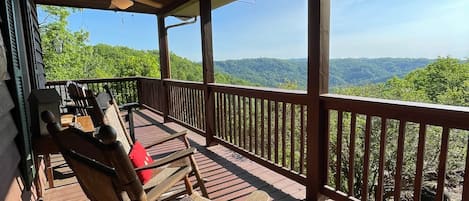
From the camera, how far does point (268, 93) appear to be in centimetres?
297

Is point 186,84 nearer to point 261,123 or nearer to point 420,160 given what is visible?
point 261,123

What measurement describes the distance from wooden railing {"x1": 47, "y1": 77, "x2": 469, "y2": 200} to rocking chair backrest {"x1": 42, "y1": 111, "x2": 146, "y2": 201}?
1635 millimetres

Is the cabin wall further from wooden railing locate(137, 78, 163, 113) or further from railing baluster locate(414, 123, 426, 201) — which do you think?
wooden railing locate(137, 78, 163, 113)

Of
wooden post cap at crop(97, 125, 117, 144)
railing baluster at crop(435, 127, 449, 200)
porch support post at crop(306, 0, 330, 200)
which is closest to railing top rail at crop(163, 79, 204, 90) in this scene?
porch support post at crop(306, 0, 330, 200)

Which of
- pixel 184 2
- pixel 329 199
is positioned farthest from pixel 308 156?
pixel 184 2

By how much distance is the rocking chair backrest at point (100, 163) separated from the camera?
100 cm

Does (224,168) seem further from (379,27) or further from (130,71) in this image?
(130,71)

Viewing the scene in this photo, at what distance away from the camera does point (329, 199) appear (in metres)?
2.49

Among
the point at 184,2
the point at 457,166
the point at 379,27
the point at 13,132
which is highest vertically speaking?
the point at 379,27

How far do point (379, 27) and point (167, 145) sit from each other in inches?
627

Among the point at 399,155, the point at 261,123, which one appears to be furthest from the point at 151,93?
the point at 399,155

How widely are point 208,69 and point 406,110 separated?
2864 millimetres

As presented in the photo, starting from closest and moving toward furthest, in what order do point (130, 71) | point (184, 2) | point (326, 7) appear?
point (326, 7)
point (184, 2)
point (130, 71)

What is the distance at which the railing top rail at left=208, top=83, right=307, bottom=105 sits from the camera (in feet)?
8.38
